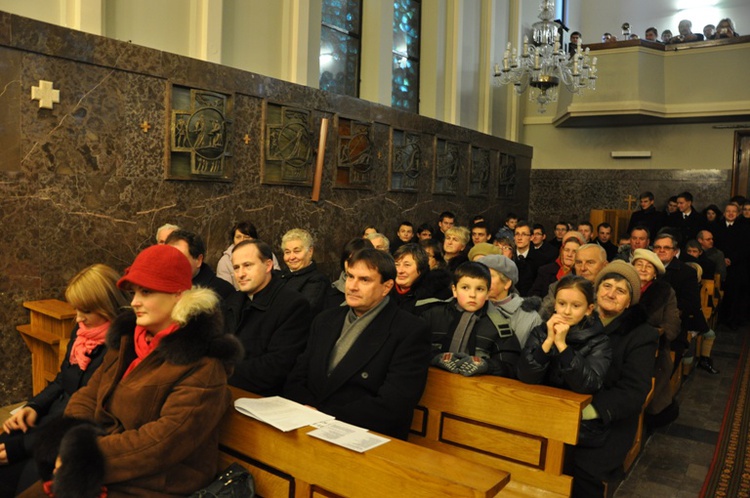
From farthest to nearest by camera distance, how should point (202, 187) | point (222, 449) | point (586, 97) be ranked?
point (586, 97)
point (202, 187)
point (222, 449)

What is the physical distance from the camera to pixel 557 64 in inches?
377

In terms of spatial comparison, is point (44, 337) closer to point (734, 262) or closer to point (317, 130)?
point (317, 130)

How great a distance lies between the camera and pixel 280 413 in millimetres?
2564

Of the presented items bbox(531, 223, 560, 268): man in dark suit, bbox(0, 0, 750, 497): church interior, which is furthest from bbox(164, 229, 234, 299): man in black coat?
bbox(531, 223, 560, 268): man in dark suit

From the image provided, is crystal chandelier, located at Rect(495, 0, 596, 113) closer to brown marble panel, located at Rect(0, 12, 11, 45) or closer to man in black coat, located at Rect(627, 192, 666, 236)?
man in black coat, located at Rect(627, 192, 666, 236)

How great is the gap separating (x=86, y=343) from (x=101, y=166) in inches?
108

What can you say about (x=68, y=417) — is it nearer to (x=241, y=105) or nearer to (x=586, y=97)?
(x=241, y=105)

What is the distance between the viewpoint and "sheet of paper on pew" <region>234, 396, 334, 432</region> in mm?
2445

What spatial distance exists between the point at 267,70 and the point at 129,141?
7.46 ft

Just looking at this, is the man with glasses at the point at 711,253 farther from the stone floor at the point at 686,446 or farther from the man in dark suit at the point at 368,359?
the man in dark suit at the point at 368,359

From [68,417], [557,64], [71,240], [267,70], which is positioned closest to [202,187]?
[71,240]

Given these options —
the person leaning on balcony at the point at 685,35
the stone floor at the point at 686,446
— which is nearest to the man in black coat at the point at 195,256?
the stone floor at the point at 686,446

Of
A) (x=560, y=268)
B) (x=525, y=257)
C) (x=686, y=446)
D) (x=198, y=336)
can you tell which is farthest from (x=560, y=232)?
(x=198, y=336)

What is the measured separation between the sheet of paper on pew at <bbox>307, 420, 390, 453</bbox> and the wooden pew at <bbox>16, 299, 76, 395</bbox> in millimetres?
2810
